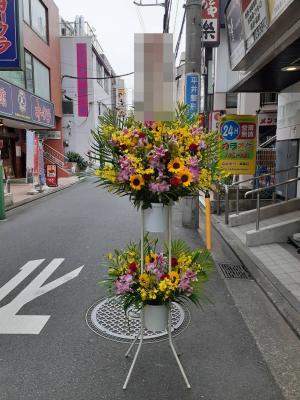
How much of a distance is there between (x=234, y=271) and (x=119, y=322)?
90.2 inches

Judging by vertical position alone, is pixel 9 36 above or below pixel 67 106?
below

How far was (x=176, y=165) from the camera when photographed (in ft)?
7.93

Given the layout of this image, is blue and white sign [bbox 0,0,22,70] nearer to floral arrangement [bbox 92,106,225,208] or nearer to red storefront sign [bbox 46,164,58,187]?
red storefront sign [bbox 46,164,58,187]

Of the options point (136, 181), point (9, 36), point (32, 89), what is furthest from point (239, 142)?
point (32, 89)

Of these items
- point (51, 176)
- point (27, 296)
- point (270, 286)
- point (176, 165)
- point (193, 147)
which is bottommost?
point (27, 296)

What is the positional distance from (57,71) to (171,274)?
984 inches

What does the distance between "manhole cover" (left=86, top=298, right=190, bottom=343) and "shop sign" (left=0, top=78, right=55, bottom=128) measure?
12.6 meters

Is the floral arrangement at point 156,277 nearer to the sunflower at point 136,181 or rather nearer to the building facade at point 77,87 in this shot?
the sunflower at point 136,181

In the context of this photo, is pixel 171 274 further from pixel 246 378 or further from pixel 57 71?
pixel 57 71

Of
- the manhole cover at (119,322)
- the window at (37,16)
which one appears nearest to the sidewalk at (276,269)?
the manhole cover at (119,322)

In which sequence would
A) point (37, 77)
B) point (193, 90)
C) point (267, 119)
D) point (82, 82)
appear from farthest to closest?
point (82, 82)
point (37, 77)
point (267, 119)
point (193, 90)

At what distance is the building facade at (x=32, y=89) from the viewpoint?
1633cm

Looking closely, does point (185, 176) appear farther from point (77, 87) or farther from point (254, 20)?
point (77, 87)

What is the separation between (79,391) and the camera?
2.67m
